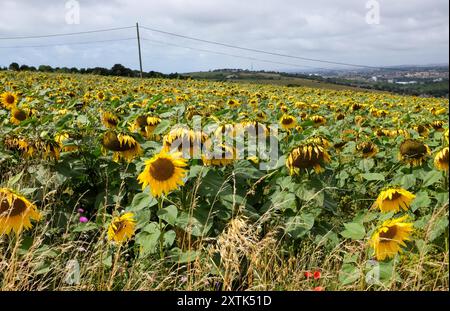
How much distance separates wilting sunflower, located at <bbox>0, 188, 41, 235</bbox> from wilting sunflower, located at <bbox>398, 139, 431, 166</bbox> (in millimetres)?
3102

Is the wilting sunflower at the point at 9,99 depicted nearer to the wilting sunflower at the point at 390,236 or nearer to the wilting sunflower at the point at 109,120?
the wilting sunflower at the point at 109,120

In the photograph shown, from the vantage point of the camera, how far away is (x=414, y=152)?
3.98 metres

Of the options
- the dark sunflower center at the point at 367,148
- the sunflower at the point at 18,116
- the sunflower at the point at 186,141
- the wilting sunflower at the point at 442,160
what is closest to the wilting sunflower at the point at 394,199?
the wilting sunflower at the point at 442,160

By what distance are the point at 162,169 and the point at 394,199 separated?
179 centimetres

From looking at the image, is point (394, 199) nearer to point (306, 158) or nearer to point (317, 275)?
point (306, 158)

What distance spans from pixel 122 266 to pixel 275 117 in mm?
4873

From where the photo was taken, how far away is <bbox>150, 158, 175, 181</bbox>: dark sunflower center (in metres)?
3.14

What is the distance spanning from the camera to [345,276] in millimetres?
2984

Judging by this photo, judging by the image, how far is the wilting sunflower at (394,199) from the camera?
11.0ft

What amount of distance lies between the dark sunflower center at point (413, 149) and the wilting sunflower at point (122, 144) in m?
2.39

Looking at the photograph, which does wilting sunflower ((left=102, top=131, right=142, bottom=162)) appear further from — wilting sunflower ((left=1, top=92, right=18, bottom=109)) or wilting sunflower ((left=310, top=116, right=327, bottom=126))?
wilting sunflower ((left=310, top=116, right=327, bottom=126))

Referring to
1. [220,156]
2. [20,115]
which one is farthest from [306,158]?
[20,115]
